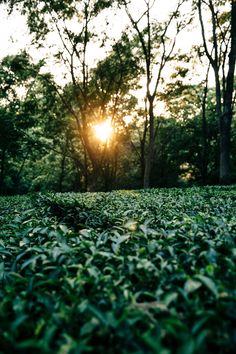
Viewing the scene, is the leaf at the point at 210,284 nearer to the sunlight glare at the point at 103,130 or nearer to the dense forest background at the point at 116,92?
the dense forest background at the point at 116,92

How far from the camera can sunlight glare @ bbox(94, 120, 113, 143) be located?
33344 mm

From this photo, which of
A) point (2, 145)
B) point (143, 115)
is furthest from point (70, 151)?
point (2, 145)

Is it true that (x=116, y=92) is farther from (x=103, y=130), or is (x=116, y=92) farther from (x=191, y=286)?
(x=191, y=286)

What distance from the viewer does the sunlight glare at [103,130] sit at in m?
33.3

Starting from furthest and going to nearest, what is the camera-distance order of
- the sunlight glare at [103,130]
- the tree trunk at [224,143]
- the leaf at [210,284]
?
1. the sunlight glare at [103,130]
2. the tree trunk at [224,143]
3. the leaf at [210,284]

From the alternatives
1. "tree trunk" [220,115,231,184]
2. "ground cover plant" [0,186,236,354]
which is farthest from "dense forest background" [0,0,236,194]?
"ground cover plant" [0,186,236,354]

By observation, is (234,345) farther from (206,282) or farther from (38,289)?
(38,289)

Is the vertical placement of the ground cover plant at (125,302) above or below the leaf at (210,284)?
below

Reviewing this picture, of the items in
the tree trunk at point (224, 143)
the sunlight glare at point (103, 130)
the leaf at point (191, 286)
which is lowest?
the leaf at point (191, 286)

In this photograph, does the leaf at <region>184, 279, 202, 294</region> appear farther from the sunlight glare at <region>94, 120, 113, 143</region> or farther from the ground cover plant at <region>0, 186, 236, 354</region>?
the sunlight glare at <region>94, 120, 113, 143</region>

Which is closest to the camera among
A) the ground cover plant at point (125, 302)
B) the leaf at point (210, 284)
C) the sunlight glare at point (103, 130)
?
the ground cover plant at point (125, 302)

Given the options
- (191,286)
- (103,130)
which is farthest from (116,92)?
(191,286)

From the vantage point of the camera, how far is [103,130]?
3500 cm

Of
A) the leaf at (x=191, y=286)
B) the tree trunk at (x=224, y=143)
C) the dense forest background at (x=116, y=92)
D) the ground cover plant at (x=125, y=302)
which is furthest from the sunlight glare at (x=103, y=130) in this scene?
the leaf at (x=191, y=286)
